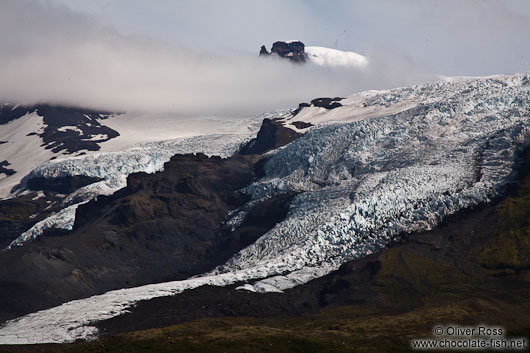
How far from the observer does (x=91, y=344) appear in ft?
513

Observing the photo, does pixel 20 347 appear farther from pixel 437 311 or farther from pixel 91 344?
pixel 437 311

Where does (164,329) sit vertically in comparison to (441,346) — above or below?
below

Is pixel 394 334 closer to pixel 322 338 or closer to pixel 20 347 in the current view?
pixel 322 338

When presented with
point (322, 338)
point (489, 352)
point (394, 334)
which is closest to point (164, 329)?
point (322, 338)

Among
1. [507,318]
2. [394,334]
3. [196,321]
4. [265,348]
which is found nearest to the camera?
[265,348]

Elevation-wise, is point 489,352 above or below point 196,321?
above

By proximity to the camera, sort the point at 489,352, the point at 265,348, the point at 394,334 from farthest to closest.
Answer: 1. the point at 394,334
2. the point at 265,348
3. the point at 489,352

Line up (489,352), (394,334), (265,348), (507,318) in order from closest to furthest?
1. (489,352)
2. (265,348)
3. (394,334)
4. (507,318)

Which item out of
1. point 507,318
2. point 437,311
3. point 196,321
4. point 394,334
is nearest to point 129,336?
point 196,321

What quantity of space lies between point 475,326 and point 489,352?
125 ft

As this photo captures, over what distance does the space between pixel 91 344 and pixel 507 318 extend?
9776cm

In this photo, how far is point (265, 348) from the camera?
153250 millimetres

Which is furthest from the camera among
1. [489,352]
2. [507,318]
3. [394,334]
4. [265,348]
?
[507,318]

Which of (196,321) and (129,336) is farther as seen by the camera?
(196,321)
